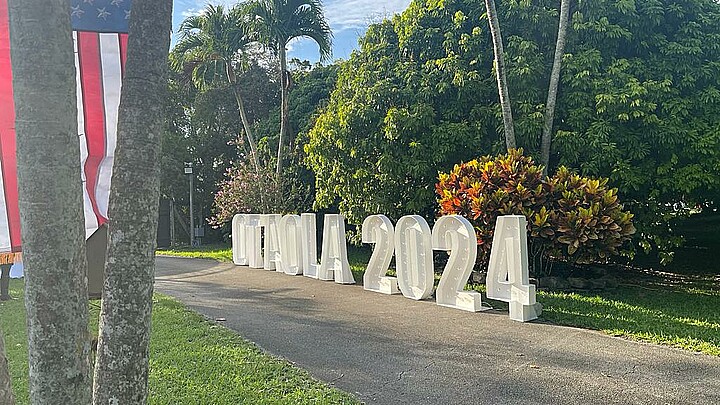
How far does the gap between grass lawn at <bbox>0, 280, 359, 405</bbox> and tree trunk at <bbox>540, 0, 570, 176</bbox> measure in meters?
6.47

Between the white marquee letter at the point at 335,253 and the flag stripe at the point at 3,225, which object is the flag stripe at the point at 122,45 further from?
the white marquee letter at the point at 335,253

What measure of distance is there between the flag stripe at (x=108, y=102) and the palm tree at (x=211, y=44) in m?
13.3

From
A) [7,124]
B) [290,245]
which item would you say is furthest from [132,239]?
[290,245]

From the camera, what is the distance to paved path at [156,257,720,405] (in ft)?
16.3

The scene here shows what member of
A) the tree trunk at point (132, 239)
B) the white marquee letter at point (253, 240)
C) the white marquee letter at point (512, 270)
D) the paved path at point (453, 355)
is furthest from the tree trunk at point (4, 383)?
the white marquee letter at point (253, 240)

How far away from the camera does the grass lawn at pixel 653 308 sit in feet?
22.6

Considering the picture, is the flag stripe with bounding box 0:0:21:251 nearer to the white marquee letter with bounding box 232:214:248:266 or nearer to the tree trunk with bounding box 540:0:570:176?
the tree trunk with bounding box 540:0:570:176

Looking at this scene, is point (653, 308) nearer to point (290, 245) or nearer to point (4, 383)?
point (290, 245)

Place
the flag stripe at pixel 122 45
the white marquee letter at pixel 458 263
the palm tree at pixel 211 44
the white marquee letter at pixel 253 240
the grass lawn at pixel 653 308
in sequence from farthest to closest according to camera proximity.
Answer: the palm tree at pixel 211 44 → the white marquee letter at pixel 253 240 → the white marquee letter at pixel 458 263 → the grass lawn at pixel 653 308 → the flag stripe at pixel 122 45

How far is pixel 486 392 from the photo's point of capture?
197 inches

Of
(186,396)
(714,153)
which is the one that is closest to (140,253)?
(186,396)

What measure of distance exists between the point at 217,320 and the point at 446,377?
388 cm

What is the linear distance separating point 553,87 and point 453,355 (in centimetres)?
614

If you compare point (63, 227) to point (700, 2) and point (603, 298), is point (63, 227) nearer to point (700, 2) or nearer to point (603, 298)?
point (603, 298)
